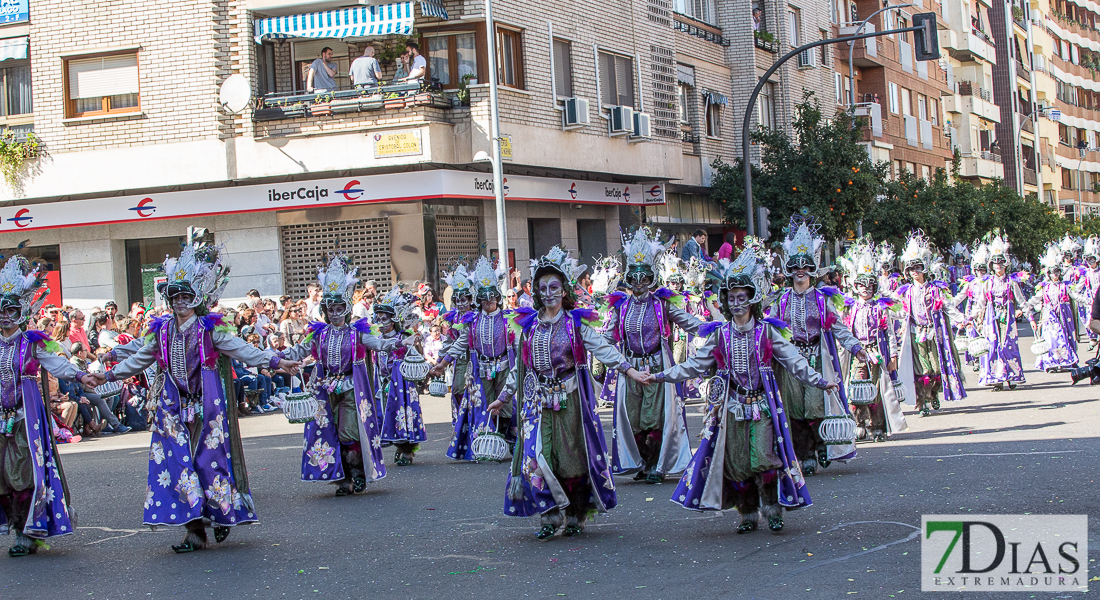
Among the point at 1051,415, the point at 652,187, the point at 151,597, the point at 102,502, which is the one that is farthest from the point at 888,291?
the point at 652,187

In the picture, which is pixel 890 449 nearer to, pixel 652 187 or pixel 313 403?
pixel 313 403

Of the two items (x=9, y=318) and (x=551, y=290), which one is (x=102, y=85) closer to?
(x=9, y=318)

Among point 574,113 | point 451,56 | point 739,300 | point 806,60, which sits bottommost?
point 739,300

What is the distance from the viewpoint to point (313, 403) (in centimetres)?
997

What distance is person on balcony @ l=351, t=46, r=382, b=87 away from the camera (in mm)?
24656

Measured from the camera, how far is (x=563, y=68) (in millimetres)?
27781

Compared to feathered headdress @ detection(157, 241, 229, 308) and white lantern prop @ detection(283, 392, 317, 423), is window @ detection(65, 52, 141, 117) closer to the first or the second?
white lantern prop @ detection(283, 392, 317, 423)

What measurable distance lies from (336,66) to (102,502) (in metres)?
15.6

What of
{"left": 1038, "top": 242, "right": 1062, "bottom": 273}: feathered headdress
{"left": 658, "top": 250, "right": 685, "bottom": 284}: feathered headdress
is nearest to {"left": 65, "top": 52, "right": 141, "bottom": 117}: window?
{"left": 658, "top": 250, "right": 685, "bottom": 284}: feathered headdress

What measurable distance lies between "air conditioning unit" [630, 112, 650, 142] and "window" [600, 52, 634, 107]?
609 millimetres

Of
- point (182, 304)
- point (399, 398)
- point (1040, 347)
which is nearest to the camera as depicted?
point (182, 304)

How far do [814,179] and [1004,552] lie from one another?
2627 cm

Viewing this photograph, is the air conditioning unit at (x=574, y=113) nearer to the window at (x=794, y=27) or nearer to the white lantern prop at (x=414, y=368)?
the window at (x=794, y=27)

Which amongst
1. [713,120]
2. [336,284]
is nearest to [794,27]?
[713,120]
